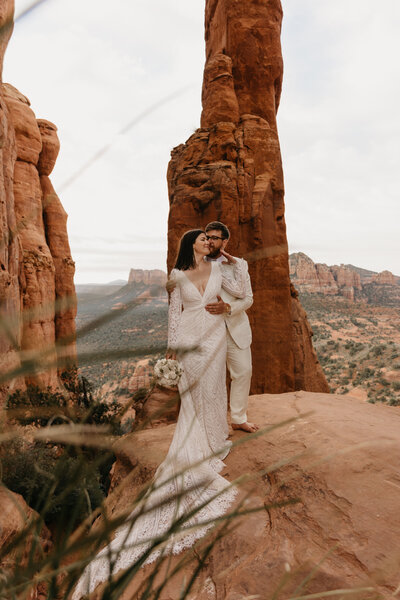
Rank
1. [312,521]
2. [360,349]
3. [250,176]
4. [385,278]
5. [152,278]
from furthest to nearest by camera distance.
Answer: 1. [385,278]
2. [360,349]
3. [250,176]
4. [312,521]
5. [152,278]

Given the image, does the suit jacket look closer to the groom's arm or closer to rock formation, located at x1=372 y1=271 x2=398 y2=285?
the groom's arm

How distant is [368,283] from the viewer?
57.2 m

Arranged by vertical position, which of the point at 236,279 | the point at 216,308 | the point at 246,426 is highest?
the point at 236,279

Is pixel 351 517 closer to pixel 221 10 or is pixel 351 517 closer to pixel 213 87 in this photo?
pixel 213 87

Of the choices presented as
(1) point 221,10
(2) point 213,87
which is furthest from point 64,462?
(1) point 221,10

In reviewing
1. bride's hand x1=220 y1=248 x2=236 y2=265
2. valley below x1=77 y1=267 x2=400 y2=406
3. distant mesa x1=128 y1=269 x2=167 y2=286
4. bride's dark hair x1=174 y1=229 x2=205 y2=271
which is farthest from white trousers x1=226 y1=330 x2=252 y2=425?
distant mesa x1=128 y1=269 x2=167 y2=286

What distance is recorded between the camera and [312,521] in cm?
238

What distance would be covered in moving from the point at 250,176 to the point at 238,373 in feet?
23.9

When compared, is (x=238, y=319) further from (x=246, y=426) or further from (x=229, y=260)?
(x=246, y=426)

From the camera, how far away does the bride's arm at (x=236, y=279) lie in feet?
12.0

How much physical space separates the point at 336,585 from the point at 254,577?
47cm

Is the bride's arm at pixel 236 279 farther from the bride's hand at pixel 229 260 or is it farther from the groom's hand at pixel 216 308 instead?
the groom's hand at pixel 216 308

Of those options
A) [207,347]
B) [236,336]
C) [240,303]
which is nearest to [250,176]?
[240,303]

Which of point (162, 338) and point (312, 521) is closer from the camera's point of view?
point (162, 338)
